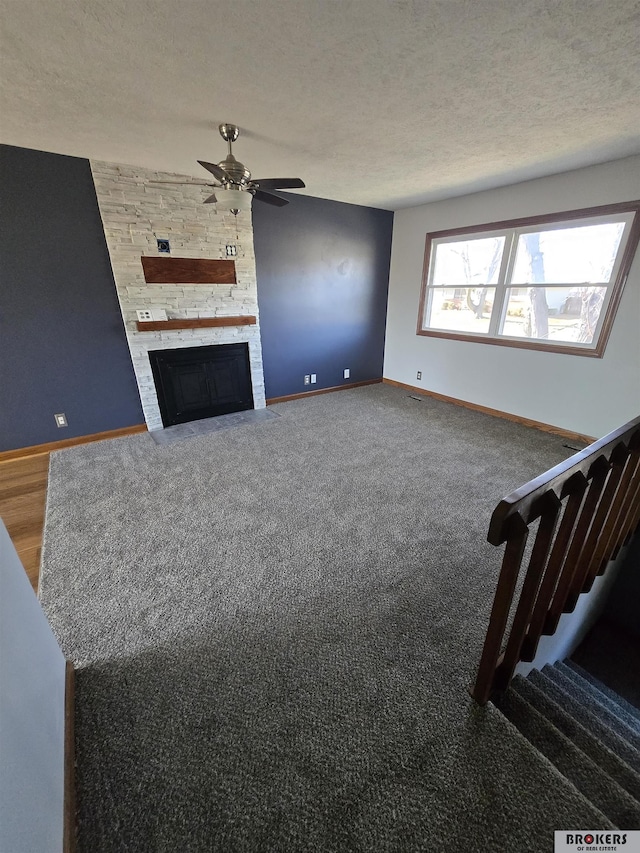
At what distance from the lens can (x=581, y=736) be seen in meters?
1.23

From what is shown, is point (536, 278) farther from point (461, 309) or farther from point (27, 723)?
point (27, 723)

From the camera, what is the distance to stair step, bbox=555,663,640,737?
5.19 ft

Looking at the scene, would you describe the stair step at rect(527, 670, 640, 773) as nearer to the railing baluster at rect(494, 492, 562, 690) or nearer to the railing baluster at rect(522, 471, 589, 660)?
Answer: the railing baluster at rect(522, 471, 589, 660)

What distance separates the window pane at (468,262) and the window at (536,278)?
0.04 ft

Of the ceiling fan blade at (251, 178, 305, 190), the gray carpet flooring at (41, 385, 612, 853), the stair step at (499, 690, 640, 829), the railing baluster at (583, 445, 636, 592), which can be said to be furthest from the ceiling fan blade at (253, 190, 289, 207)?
the stair step at (499, 690, 640, 829)

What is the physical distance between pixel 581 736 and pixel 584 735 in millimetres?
12

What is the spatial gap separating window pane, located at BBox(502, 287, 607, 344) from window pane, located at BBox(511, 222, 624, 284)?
10 cm

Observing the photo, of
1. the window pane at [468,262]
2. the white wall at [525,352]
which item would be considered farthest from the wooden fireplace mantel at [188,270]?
the window pane at [468,262]

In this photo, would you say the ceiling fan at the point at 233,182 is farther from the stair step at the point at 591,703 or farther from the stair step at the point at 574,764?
the stair step at the point at 591,703

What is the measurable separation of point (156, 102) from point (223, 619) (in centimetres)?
279

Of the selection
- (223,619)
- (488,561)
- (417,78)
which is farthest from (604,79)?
(223,619)

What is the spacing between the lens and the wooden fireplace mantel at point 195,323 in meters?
3.28

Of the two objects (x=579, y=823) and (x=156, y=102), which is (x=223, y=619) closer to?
(x=579, y=823)

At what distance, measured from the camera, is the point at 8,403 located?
9.42 feet
